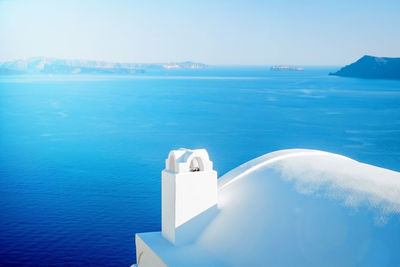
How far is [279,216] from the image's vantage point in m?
7.60

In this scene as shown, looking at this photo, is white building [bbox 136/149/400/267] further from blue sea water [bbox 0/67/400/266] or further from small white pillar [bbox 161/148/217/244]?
blue sea water [bbox 0/67/400/266]

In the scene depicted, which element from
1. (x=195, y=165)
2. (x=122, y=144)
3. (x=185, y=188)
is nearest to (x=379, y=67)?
(x=122, y=144)

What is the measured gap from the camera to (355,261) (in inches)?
238

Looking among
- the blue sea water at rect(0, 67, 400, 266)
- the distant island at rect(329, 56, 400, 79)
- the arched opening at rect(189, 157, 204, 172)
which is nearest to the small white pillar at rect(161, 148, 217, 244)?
the arched opening at rect(189, 157, 204, 172)

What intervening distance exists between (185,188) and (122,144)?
127ft

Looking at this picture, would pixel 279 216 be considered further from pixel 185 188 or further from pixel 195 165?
pixel 195 165

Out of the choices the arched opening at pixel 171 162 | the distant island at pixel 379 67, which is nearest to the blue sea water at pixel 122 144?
the arched opening at pixel 171 162

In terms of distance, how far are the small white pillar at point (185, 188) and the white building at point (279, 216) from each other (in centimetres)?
2

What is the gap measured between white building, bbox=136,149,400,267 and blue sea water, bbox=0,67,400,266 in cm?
1200

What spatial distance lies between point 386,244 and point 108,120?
197 feet

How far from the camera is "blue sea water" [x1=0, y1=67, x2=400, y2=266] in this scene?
75.7 ft

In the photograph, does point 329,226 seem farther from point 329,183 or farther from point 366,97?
point 366,97

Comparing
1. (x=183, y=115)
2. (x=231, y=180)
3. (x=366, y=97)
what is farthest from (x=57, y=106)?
(x=231, y=180)

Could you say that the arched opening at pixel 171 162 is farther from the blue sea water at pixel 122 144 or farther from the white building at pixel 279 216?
the blue sea water at pixel 122 144
